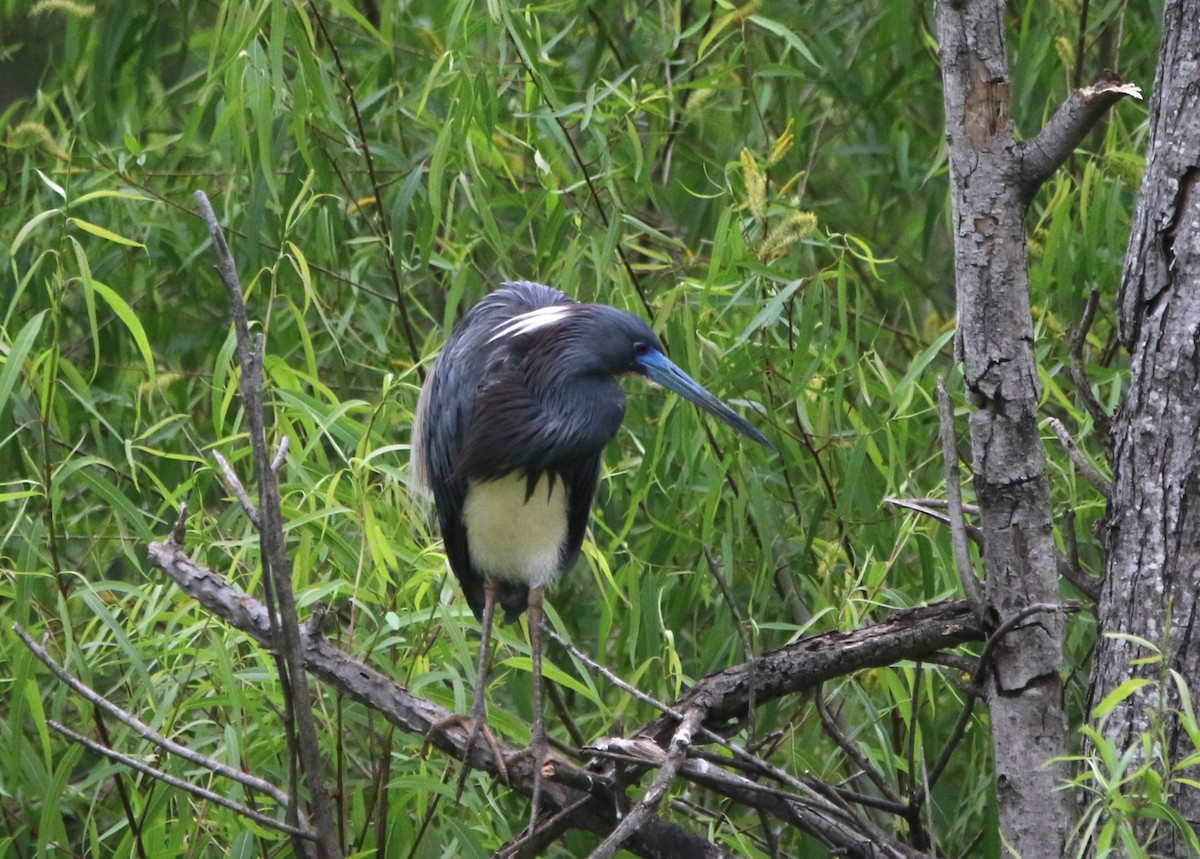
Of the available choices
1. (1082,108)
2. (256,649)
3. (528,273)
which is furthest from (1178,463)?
(528,273)

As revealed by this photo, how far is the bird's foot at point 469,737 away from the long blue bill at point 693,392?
55 centimetres

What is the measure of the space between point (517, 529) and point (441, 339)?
Result: 513 millimetres

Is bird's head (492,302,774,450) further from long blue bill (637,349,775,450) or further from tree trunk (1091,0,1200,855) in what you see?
tree trunk (1091,0,1200,855)

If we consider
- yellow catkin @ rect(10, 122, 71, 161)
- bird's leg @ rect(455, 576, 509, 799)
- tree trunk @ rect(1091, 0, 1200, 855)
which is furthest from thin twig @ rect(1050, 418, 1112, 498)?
yellow catkin @ rect(10, 122, 71, 161)

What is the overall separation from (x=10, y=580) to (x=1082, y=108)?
5.30ft

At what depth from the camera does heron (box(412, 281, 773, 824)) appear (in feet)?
6.70

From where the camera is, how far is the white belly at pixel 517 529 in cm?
222

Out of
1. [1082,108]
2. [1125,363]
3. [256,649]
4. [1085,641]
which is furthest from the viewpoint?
[1125,363]

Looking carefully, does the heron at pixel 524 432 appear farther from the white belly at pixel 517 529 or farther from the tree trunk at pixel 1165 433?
the tree trunk at pixel 1165 433

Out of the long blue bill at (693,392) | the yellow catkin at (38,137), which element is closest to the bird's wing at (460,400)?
the long blue bill at (693,392)

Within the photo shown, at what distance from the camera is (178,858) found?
2029 mm

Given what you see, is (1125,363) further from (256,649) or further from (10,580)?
(10,580)

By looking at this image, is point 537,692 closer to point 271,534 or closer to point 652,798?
point 652,798

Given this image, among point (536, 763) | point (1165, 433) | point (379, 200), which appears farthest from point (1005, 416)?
point (379, 200)
